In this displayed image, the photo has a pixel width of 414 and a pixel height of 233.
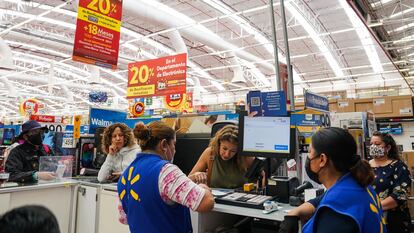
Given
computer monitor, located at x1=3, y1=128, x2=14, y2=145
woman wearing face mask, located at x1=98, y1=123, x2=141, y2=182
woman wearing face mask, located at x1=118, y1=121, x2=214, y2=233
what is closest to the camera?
woman wearing face mask, located at x1=118, y1=121, x2=214, y2=233

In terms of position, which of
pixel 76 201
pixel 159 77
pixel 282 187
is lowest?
pixel 76 201

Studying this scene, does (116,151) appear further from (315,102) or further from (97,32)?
(97,32)

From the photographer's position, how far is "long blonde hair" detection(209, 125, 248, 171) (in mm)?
2631

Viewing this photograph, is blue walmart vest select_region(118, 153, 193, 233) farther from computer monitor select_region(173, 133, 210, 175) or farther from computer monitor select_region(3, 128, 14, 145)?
computer monitor select_region(3, 128, 14, 145)

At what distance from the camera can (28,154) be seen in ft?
12.7

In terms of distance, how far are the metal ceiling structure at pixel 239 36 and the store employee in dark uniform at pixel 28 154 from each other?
3803mm

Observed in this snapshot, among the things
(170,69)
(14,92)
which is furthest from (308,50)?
(14,92)

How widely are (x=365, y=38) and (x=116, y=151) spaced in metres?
9.83

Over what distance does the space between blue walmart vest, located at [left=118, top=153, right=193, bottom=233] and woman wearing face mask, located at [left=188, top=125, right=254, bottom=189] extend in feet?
2.92

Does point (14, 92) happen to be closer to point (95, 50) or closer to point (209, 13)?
point (209, 13)

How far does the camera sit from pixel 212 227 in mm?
2289

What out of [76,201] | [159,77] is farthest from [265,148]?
[159,77]

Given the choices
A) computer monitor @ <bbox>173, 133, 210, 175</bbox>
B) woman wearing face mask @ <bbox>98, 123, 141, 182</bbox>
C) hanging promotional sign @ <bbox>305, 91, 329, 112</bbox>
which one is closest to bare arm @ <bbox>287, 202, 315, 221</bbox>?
hanging promotional sign @ <bbox>305, 91, 329, 112</bbox>

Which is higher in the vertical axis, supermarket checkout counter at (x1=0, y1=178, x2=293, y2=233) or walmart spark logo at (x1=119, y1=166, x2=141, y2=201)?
walmart spark logo at (x1=119, y1=166, x2=141, y2=201)
